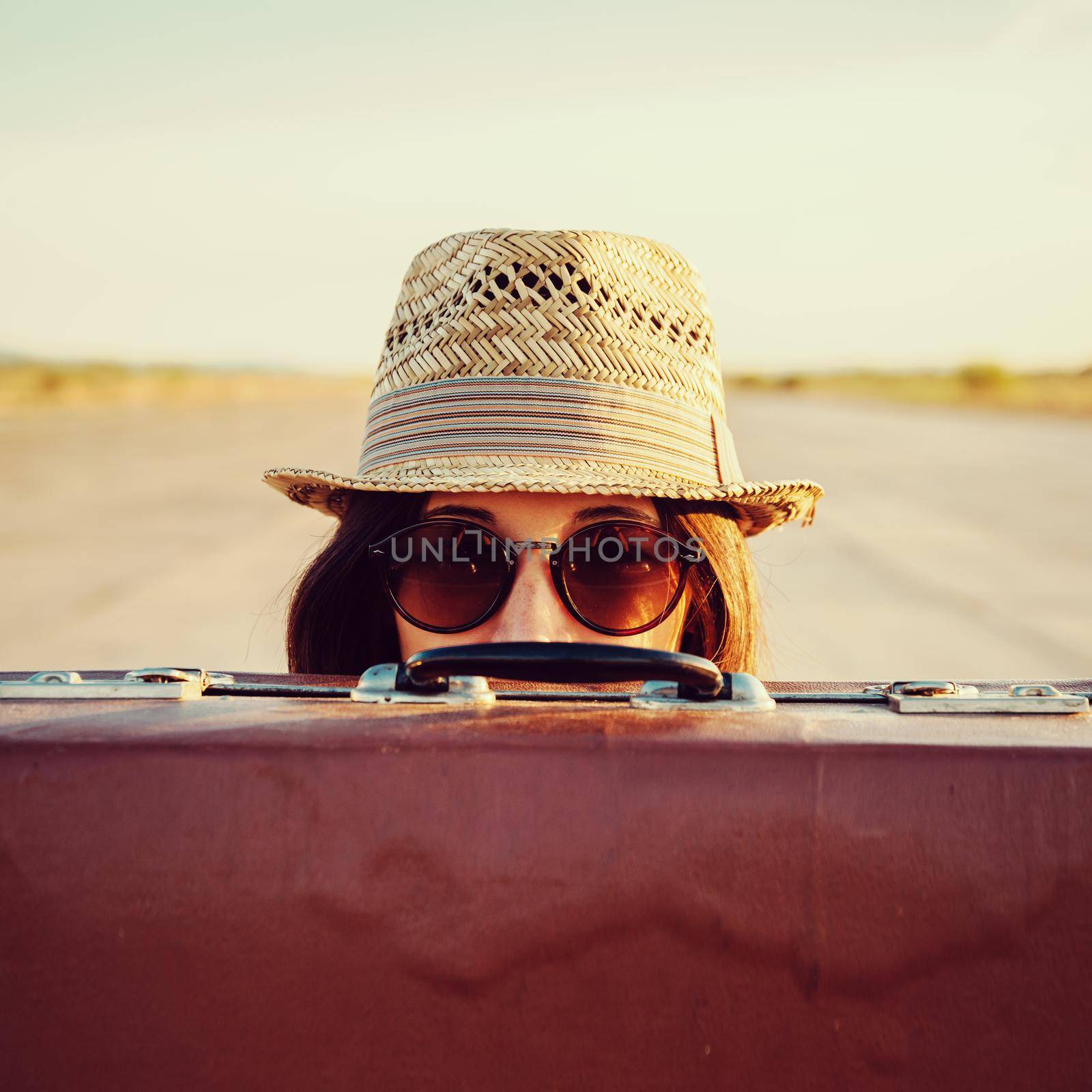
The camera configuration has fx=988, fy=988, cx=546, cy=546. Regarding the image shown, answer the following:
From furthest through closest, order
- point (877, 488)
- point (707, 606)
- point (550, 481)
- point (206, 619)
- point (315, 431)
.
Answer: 1. point (315, 431)
2. point (877, 488)
3. point (206, 619)
4. point (707, 606)
5. point (550, 481)

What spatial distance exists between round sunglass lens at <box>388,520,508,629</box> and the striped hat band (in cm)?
12

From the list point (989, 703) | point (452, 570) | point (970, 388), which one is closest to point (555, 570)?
point (452, 570)

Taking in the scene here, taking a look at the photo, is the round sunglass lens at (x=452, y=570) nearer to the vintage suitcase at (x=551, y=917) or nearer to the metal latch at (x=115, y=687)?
the metal latch at (x=115, y=687)

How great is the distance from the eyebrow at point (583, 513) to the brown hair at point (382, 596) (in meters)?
0.10

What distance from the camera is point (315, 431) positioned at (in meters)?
26.8

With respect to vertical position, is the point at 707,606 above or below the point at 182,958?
above

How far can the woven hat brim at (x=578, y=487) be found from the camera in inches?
57.1

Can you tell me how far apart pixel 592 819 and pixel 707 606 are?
1.07 m

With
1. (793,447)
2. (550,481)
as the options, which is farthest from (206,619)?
(793,447)

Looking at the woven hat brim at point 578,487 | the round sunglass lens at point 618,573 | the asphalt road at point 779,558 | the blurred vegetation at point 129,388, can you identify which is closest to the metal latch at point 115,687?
the woven hat brim at point 578,487

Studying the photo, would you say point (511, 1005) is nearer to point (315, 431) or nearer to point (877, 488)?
point (877, 488)

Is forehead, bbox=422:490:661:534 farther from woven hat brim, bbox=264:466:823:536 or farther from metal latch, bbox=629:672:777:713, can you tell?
metal latch, bbox=629:672:777:713

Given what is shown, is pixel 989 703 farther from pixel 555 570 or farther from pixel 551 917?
pixel 555 570

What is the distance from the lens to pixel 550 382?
1.53m
